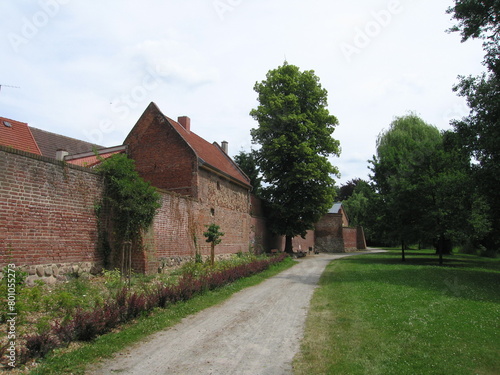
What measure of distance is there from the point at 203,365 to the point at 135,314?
3.03 meters

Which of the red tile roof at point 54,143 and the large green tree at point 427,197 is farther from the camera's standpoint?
the red tile roof at point 54,143

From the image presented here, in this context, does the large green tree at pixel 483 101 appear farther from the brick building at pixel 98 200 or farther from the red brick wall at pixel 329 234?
the red brick wall at pixel 329 234

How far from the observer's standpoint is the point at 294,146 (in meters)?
28.3

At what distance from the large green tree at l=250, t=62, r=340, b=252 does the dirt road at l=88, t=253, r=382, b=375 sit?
19849 mm

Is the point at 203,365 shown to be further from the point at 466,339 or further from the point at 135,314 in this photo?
the point at 466,339

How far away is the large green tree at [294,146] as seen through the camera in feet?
93.9

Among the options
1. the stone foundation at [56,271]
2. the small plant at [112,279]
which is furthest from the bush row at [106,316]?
the stone foundation at [56,271]

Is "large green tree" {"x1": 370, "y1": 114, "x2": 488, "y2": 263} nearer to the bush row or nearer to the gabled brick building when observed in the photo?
the gabled brick building

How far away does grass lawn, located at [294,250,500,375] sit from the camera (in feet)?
16.5

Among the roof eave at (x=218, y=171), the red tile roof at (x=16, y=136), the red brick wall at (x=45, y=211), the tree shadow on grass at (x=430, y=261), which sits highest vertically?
the red tile roof at (x=16, y=136)

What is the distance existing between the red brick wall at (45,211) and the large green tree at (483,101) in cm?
1549

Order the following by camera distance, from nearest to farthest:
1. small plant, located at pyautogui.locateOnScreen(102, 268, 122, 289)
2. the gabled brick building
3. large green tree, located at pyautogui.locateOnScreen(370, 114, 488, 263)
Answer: small plant, located at pyautogui.locateOnScreen(102, 268, 122, 289) → the gabled brick building → large green tree, located at pyautogui.locateOnScreen(370, 114, 488, 263)

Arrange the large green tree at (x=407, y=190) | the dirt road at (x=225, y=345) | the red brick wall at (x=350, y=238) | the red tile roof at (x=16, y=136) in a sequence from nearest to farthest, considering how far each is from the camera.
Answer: the dirt road at (x=225, y=345), the red tile roof at (x=16, y=136), the large green tree at (x=407, y=190), the red brick wall at (x=350, y=238)

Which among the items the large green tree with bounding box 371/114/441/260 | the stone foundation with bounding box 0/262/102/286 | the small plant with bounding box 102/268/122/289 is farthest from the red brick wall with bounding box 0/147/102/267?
the large green tree with bounding box 371/114/441/260
